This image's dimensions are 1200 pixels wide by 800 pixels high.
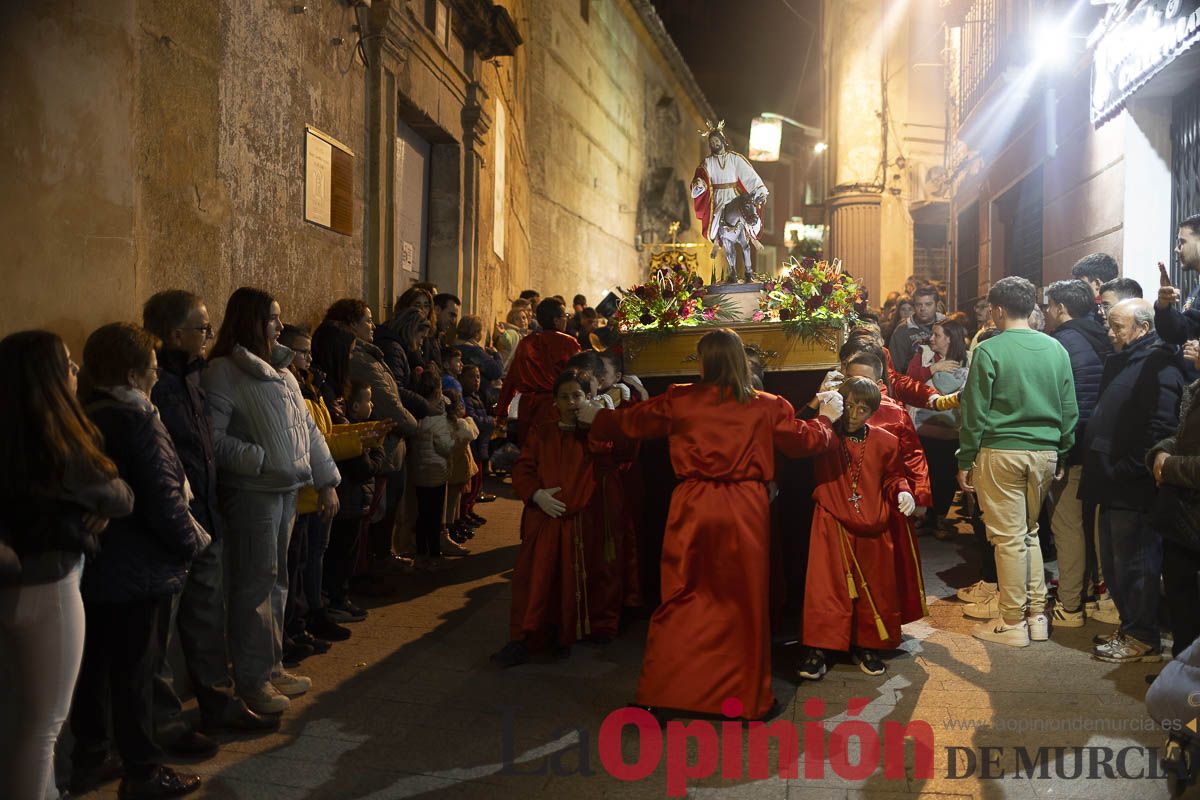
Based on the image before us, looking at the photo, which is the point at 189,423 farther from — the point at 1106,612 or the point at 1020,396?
the point at 1106,612

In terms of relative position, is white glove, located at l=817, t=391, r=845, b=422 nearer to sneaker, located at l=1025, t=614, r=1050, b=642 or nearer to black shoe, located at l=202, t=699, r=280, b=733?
sneaker, located at l=1025, t=614, r=1050, b=642

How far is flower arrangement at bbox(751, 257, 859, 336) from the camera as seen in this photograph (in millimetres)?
6609

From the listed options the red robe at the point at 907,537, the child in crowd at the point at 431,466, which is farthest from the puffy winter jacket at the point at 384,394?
the red robe at the point at 907,537

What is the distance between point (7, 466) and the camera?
3.33 m

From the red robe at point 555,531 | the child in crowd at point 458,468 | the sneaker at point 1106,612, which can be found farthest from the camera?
the child in crowd at point 458,468

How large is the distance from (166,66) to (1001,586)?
5.51 meters

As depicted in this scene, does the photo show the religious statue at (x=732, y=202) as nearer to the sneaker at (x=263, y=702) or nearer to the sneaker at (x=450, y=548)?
the sneaker at (x=450, y=548)

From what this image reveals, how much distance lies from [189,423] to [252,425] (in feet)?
1.28

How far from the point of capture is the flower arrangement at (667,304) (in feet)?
22.3

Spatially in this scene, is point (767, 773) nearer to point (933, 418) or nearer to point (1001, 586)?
point (1001, 586)

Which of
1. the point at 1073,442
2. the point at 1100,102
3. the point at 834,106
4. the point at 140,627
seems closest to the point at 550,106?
the point at 834,106

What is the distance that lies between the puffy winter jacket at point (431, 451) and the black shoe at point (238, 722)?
3165mm

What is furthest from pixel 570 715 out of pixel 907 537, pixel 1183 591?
pixel 1183 591

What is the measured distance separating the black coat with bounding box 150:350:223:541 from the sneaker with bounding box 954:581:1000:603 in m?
4.85
